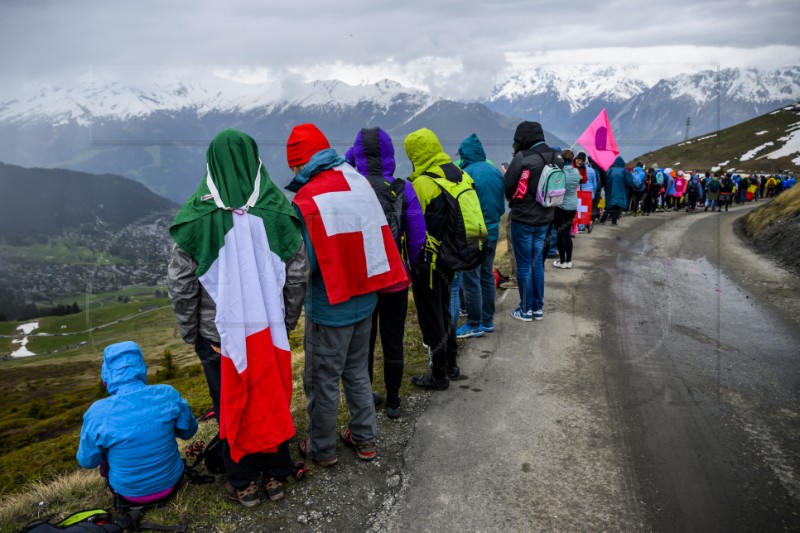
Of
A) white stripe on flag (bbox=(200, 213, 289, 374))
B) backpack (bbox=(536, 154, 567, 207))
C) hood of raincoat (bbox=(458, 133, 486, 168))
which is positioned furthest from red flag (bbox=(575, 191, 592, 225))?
white stripe on flag (bbox=(200, 213, 289, 374))

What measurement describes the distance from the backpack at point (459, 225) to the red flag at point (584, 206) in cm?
909

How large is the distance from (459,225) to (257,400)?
2.85 m

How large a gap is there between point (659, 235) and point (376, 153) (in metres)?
15.2

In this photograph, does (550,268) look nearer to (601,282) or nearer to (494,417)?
(601,282)

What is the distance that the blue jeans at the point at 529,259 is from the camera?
7.57 metres

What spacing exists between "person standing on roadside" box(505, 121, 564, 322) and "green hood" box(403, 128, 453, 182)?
7.32 feet

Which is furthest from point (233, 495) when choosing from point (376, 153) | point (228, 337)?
point (376, 153)

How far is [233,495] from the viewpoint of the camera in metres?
3.90

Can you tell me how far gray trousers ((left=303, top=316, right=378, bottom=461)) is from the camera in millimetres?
4215

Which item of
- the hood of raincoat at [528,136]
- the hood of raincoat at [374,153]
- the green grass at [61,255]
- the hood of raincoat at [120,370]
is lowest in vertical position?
the green grass at [61,255]

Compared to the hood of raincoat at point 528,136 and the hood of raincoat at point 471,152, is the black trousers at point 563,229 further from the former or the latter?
the hood of raincoat at point 471,152

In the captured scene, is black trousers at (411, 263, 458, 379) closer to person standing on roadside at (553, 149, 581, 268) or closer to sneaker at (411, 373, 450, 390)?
sneaker at (411, 373, 450, 390)

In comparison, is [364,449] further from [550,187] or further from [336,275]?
[550,187]

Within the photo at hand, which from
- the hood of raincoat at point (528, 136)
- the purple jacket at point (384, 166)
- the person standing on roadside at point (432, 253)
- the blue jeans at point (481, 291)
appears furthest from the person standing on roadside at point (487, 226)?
the purple jacket at point (384, 166)
